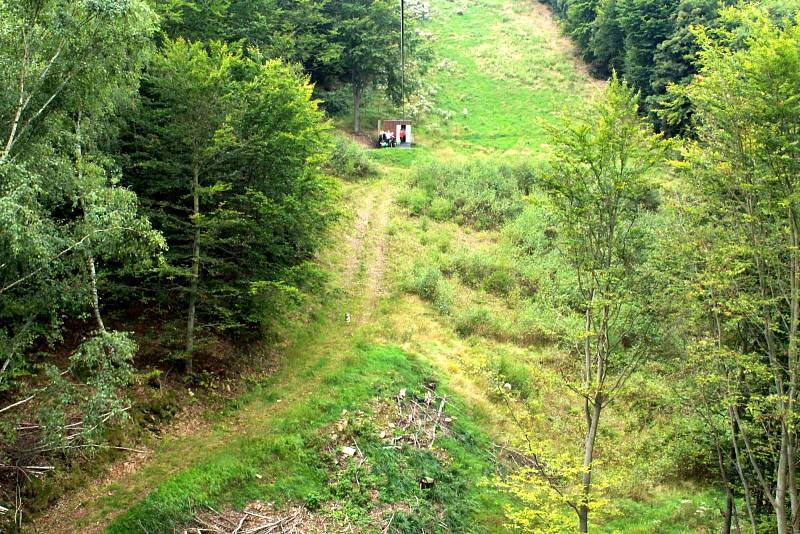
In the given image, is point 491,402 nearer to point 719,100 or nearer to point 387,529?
point 387,529

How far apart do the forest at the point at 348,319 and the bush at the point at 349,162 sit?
9976 mm

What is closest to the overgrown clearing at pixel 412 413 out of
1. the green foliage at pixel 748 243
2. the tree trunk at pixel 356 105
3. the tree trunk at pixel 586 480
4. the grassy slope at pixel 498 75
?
the tree trunk at pixel 586 480

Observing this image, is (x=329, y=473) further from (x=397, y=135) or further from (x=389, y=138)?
(x=397, y=135)

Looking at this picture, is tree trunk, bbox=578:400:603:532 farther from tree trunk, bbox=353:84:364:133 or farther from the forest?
tree trunk, bbox=353:84:364:133

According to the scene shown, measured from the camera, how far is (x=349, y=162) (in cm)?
3388

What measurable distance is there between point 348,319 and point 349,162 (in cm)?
1584

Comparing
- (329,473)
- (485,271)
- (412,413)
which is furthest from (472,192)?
(329,473)

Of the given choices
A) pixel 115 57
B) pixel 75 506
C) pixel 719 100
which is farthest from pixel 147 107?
pixel 719 100

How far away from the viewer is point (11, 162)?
8.13 m

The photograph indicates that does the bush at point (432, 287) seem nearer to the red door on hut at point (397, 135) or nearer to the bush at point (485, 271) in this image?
the bush at point (485, 271)

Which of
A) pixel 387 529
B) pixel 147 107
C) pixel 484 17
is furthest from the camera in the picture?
pixel 484 17

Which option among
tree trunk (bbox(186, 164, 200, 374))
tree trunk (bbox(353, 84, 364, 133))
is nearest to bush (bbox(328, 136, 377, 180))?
tree trunk (bbox(353, 84, 364, 133))

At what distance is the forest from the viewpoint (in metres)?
9.64

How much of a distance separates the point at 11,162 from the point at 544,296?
17.6 meters
